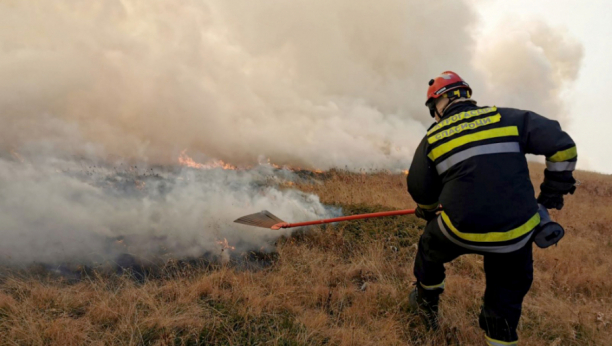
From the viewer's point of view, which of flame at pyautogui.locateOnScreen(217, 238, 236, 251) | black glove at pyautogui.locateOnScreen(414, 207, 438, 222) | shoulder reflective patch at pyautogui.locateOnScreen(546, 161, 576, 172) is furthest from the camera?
flame at pyautogui.locateOnScreen(217, 238, 236, 251)

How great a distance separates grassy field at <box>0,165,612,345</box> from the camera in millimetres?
3002

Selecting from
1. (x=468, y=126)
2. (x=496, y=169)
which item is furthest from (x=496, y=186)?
(x=468, y=126)

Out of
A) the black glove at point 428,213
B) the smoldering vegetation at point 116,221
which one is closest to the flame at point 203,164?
the smoldering vegetation at point 116,221

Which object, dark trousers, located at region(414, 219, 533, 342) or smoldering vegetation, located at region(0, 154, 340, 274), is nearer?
dark trousers, located at region(414, 219, 533, 342)

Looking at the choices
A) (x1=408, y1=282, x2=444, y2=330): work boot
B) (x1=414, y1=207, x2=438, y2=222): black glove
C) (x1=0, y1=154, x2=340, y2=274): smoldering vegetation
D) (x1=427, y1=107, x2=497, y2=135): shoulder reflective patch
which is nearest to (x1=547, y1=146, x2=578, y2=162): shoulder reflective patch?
(x1=427, y1=107, x2=497, y2=135): shoulder reflective patch

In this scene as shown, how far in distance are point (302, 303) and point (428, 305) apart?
1.48m

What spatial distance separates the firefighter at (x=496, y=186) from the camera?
2471 mm

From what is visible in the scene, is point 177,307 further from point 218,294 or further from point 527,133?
point 527,133

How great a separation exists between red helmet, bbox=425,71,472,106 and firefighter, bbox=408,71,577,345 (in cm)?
20

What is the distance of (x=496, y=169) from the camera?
2.46m

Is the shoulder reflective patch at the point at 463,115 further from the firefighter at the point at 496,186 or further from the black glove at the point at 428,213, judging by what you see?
the black glove at the point at 428,213

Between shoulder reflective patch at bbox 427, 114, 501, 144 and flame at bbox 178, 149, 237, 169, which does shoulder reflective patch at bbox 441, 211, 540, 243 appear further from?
flame at bbox 178, 149, 237, 169

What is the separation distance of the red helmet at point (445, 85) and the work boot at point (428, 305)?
204 centimetres

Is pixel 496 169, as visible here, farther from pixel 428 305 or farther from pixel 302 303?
pixel 302 303
